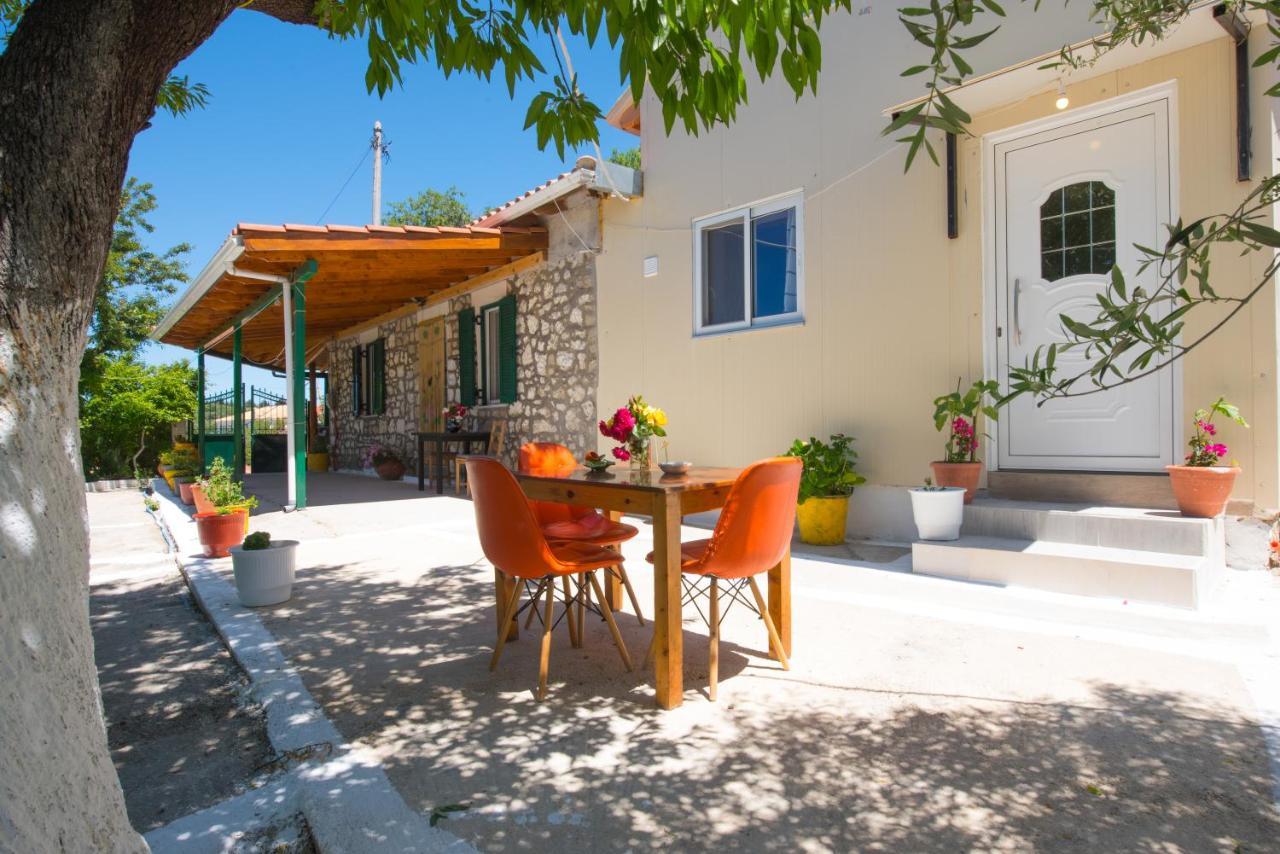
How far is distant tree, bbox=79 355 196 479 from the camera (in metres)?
13.5

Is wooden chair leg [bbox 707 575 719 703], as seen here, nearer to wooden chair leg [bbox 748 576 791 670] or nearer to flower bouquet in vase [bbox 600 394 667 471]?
wooden chair leg [bbox 748 576 791 670]

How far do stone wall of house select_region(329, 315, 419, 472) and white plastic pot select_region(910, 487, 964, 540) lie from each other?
8031 millimetres

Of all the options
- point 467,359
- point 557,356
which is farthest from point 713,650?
point 467,359

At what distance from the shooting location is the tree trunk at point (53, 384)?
1.22m

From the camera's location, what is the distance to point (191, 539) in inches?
245

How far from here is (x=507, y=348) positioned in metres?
8.88

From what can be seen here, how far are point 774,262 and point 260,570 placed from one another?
15.0 ft

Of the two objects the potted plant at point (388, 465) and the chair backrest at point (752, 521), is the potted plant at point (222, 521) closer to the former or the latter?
the chair backrest at point (752, 521)

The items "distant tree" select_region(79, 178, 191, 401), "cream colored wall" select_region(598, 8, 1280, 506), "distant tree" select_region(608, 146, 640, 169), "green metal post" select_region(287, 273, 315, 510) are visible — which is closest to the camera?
"cream colored wall" select_region(598, 8, 1280, 506)

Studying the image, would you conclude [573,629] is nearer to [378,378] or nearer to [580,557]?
[580,557]

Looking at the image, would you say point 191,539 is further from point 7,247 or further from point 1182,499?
point 1182,499

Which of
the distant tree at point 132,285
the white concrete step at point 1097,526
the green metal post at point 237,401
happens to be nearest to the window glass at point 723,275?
the white concrete step at point 1097,526

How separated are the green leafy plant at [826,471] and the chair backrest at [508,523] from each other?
9.56ft

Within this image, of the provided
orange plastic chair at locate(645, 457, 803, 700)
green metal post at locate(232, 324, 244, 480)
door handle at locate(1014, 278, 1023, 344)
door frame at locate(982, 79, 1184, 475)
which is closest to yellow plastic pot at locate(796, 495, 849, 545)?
door frame at locate(982, 79, 1184, 475)
